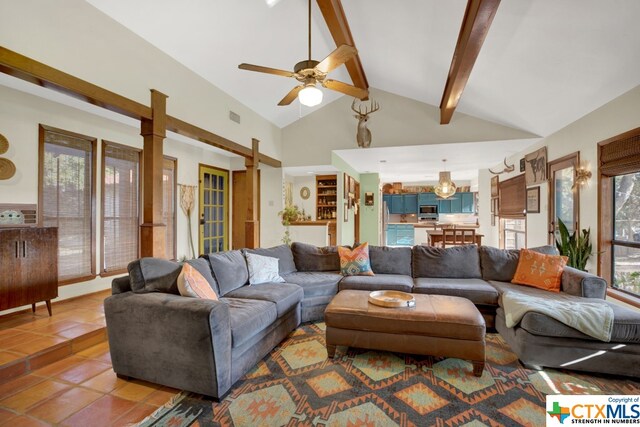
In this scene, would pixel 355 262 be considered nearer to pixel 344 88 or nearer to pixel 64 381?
pixel 344 88

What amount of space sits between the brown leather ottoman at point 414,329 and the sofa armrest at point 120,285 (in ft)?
5.23

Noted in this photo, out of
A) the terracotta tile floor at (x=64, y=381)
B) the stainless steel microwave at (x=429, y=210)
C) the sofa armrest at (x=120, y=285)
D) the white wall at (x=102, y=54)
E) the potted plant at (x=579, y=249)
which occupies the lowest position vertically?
the terracotta tile floor at (x=64, y=381)

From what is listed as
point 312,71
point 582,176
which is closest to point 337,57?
point 312,71

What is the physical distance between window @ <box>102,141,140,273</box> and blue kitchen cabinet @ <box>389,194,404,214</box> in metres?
8.48

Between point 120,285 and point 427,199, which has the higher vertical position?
point 427,199

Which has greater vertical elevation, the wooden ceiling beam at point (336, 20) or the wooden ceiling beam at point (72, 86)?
the wooden ceiling beam at point (336, 20)

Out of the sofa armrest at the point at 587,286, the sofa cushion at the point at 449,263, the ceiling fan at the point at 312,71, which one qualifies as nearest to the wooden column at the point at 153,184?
the ceiling fan at the point at 312,71

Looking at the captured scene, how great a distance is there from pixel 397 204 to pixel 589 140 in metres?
7.55

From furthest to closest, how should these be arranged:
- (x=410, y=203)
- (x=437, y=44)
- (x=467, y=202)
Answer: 1. (x=410, y=203)
2. (x=467, y=202)
3. (x=437, y=44)

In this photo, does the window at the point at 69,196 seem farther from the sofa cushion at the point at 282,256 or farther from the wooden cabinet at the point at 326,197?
the wooden cabinet at the point at 326,197

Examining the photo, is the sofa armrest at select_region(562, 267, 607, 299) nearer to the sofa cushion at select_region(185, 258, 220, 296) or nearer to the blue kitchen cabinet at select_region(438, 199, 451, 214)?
the sofa cushion at select_region(185, 258, 220, 296)

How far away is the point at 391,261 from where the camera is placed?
3869 mm

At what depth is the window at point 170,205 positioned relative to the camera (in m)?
5.34

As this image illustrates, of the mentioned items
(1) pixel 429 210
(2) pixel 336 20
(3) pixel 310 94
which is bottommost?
(1) pixel 429 210
